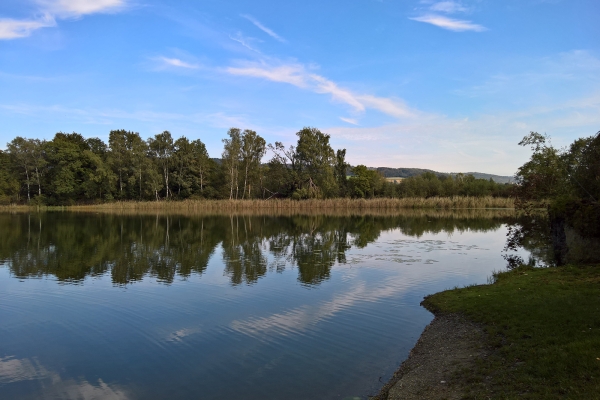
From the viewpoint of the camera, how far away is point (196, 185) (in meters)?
77.6

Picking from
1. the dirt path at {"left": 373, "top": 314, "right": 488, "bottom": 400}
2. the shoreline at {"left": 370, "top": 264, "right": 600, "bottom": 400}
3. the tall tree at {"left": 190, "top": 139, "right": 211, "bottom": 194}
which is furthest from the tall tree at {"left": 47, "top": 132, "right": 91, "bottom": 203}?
the dirt path at {"left": 373, "top": 314, "right": 488, "bottom": 400}

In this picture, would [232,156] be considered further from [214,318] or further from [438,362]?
[438,362]

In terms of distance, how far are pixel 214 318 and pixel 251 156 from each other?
221 feet

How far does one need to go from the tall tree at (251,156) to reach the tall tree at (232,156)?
1301 mm

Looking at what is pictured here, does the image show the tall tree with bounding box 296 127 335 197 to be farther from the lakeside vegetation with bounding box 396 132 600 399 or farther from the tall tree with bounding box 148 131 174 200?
the lakeside vegetation with bounding box 396 132 600 399

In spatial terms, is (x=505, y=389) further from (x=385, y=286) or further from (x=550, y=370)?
(x=385, y=286)

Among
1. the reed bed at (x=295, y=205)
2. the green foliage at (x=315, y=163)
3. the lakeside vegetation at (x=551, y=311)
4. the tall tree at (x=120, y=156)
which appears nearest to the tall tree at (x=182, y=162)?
the reed bed at (x=295, y=205)

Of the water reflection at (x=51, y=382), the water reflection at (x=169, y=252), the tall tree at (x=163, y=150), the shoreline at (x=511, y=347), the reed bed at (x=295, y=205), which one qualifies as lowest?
the water reflection at (x=51, y=382)

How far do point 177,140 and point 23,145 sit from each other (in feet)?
84.4

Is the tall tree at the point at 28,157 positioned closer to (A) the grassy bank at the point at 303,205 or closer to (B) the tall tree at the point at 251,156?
(A) the grassy bank at the point at 303,205

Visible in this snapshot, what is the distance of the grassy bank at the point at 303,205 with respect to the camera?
2771 inches

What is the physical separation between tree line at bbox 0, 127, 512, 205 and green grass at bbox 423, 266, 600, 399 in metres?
63.4

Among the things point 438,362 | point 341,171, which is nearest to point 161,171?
point 341,171

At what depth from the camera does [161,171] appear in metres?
76.4
